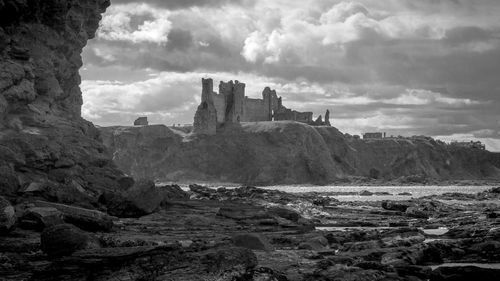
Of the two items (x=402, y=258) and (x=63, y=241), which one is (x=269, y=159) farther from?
(x=63, y=241)

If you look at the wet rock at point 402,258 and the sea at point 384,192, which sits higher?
the wet rock at point 402,258

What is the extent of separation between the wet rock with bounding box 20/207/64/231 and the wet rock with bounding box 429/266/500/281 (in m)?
12.3

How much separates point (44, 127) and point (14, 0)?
827 cm

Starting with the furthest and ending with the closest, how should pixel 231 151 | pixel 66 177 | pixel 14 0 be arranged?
pixel 231 151 → pixel 14 0 → pixel 66 177

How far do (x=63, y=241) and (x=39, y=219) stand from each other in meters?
6.59

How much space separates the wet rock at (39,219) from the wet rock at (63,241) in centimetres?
547

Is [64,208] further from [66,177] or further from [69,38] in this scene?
[69,38]

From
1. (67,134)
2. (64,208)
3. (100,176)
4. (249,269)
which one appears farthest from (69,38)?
(249,269)

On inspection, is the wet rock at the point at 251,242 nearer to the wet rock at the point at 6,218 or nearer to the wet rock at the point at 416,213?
the wet rock at the point at 6,218

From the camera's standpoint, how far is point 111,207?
30.3 m

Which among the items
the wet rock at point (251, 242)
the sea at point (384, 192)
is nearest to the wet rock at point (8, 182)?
the wet rock at point (251, 242)

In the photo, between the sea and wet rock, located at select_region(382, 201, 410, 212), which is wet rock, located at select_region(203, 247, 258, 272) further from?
the sea

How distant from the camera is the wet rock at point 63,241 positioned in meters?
14.9

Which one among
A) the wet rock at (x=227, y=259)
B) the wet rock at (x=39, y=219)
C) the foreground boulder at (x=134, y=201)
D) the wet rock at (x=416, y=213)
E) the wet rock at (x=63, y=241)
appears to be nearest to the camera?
the wet rock at (x=227, y=259)
